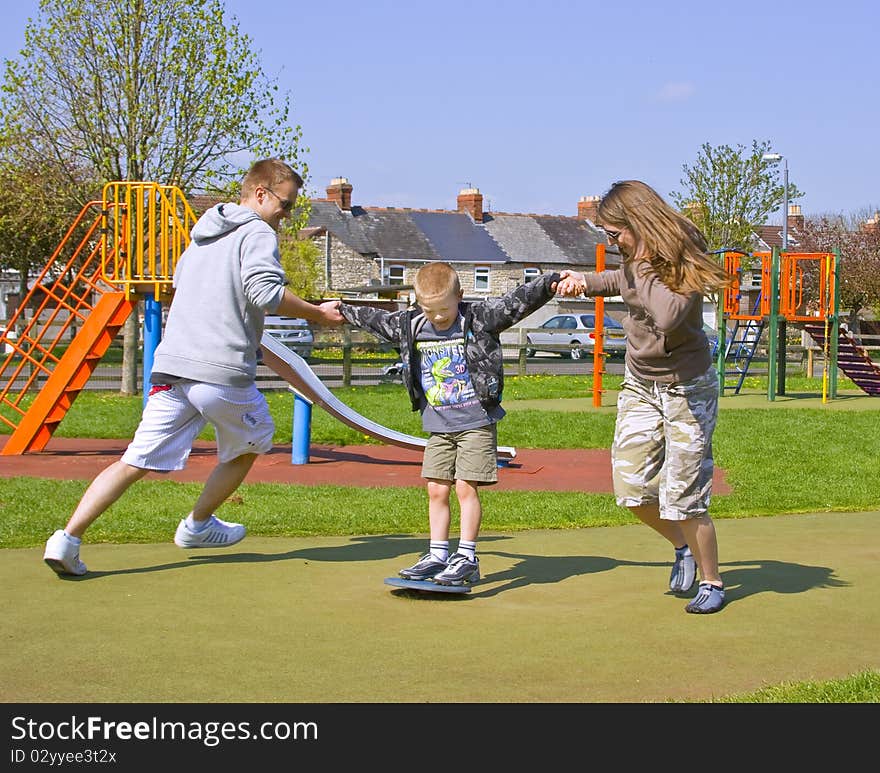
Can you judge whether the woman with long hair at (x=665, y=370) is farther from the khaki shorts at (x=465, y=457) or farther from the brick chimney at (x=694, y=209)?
the brick chimney at (x=694, y=209)

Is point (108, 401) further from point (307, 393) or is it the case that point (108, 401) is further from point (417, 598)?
point (417, 598)

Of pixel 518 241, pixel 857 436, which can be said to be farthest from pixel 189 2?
pixel 518 241

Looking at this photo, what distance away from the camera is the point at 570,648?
14.5ft

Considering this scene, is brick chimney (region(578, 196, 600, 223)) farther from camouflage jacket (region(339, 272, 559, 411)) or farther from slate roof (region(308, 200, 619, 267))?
camouflage jacket (region(339, 272, 559, 411))

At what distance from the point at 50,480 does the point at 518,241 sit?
192ft

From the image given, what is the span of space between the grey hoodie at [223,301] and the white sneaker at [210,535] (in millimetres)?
960

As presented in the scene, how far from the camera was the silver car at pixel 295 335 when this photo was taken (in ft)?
98.7

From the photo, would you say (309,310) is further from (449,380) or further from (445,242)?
(445,242)

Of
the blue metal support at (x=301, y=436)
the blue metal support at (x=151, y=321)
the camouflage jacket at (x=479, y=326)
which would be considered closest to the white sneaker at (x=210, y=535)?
the camouflage jacket at (x=479, y=326)

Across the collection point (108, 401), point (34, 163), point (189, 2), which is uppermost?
point (189, 2)

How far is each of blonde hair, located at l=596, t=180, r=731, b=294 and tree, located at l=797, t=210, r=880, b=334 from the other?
51.0 metres

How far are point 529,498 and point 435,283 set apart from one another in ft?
13.6

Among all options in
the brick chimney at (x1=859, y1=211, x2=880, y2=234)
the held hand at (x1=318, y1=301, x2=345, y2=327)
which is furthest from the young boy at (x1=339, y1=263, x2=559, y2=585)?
the brick chimney at (x1=859, y1=211, x2=880, y2=234)

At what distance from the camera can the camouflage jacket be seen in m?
5.42
